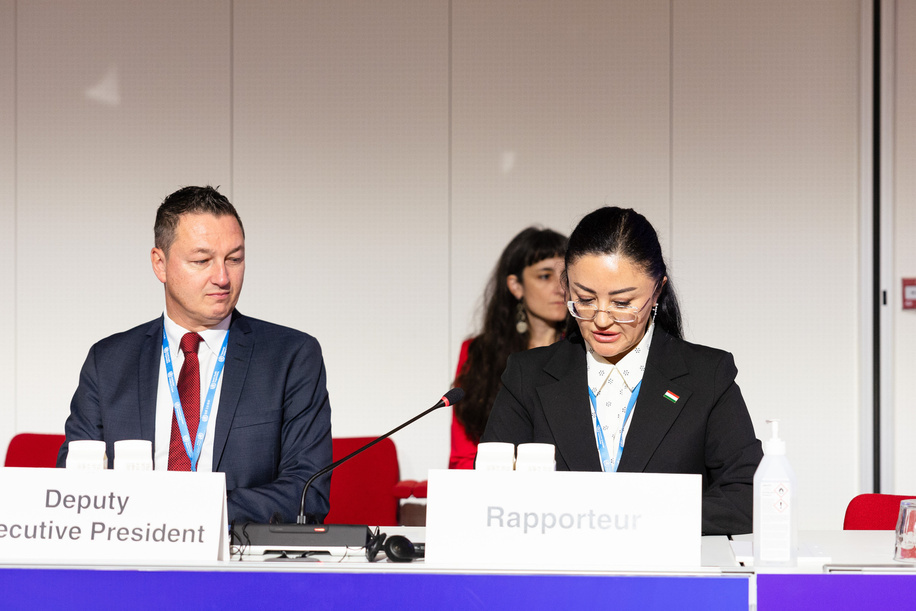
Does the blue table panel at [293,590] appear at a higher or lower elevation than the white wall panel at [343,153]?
lower

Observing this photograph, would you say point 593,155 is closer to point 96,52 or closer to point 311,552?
point 96,52

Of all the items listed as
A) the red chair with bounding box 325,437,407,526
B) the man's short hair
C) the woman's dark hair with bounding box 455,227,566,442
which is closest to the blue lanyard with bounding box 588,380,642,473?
the man's short hair

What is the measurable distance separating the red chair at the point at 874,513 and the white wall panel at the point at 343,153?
7.07 ft

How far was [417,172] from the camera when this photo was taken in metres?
4.49

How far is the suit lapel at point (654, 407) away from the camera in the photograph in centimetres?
217

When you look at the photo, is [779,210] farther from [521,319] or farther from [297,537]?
[297,537]

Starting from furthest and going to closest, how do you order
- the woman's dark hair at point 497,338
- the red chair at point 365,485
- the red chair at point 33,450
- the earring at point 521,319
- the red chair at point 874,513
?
the red chair at point 33,450 < the red chair at point 365,485 < the earring at point 521,319 < the woman's dark hair at point 497,338 < the red chair at point 874,513

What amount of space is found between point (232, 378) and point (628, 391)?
911 millimetres

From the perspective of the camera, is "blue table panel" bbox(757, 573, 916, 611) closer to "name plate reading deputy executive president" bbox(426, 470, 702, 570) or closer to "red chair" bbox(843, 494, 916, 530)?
"name plate reading deputy executive president" bbox(426, 470, 702, 570)

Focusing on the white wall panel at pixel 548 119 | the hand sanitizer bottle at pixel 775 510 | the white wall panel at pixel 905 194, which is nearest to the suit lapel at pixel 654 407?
the hand sanitizer bottle at pixel 775 510

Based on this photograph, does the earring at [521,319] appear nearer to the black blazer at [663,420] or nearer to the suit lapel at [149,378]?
the black blazer at [663,420]

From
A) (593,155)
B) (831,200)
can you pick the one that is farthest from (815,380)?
(593,155)

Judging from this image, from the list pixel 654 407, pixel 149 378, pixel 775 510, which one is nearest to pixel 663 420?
pixel 654 407

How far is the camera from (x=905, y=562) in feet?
5.72
